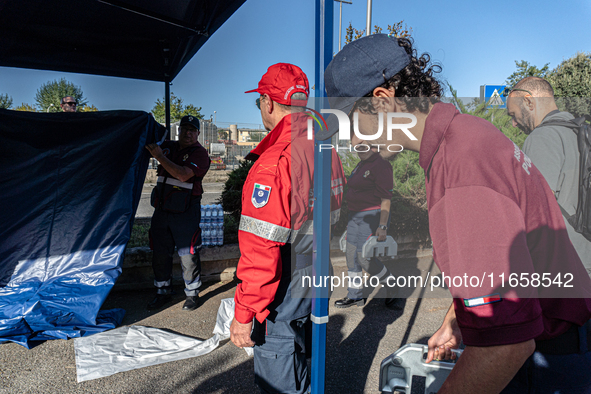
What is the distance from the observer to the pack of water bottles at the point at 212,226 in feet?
14.9

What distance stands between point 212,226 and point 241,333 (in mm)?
3074

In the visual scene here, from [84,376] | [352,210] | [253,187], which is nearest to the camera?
[253,187]

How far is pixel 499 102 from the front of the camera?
491 cm

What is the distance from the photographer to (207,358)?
2992 millimetres

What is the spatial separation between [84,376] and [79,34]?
3292mm

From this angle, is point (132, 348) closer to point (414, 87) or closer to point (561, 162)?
point (414, 87)

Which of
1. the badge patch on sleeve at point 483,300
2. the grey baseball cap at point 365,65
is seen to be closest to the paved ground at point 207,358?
the badge patch on sleeve at point 483,300

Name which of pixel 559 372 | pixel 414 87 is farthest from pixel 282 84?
pixel 559 372

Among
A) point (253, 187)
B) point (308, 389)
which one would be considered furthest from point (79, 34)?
point (308, 389)

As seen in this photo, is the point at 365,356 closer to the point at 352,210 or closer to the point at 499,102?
the point at 352,210

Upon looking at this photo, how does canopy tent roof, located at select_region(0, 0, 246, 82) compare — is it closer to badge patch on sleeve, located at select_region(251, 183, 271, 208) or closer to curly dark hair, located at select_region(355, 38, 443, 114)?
badge patch on sleeve, located at select_region(251, 183, 271, 208)

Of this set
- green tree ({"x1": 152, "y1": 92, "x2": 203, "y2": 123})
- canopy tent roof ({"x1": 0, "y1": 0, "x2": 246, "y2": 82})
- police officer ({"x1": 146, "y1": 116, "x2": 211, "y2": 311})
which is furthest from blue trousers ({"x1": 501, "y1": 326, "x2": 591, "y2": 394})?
green tree ({"x1": 152, "y1": 92, "x2": 203, "y2": 123})

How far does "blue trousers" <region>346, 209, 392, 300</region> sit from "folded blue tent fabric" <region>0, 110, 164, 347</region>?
2399mm

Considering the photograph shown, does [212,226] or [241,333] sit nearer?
[241,333]
